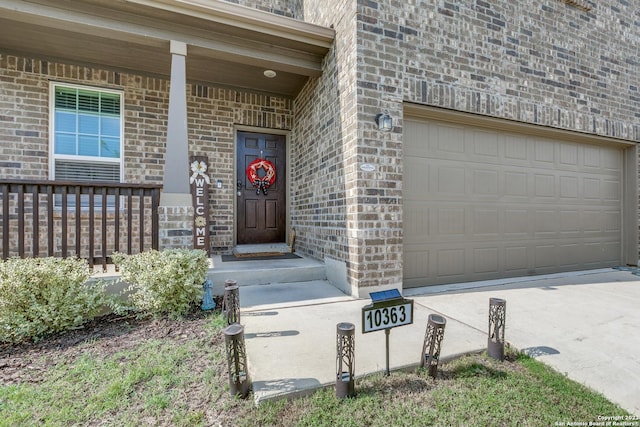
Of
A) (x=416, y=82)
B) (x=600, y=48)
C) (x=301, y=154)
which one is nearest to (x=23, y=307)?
(x=301, y=154)

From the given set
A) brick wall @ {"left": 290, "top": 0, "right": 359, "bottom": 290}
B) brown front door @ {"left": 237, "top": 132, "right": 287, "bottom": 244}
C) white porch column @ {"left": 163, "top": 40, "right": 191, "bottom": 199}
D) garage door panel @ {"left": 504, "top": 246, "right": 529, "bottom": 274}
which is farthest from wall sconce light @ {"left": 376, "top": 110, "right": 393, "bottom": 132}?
garage door panel @ {"left": 504, "top": 246, "right": 529, "bottom": 274}

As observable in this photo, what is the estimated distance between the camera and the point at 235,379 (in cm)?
182

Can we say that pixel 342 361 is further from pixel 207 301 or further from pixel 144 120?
pixel 144 120

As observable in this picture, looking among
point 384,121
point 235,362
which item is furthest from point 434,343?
point 384,121

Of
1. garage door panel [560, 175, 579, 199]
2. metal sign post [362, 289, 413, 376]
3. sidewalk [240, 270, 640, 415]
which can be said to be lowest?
sidewalk [240, 270, 640, 415]

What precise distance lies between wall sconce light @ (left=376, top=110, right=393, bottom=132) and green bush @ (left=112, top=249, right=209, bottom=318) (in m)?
2.52

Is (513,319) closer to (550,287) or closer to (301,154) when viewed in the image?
(550,287)

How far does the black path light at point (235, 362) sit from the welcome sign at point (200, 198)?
3633 millimetres

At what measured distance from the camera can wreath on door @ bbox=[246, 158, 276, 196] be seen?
18.9 feet

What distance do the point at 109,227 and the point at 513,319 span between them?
547 centimetres

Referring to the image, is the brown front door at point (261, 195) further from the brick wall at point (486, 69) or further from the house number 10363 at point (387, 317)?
the house number 10363 at point (387, 317)

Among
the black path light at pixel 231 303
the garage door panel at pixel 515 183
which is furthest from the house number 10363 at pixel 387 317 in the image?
the garage door panel at pixel 515 183

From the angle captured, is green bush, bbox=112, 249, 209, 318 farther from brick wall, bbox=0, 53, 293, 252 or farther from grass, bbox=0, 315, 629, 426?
brick wall, bbox=0, 53, 293, 252

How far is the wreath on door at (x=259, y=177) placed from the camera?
5.75m
